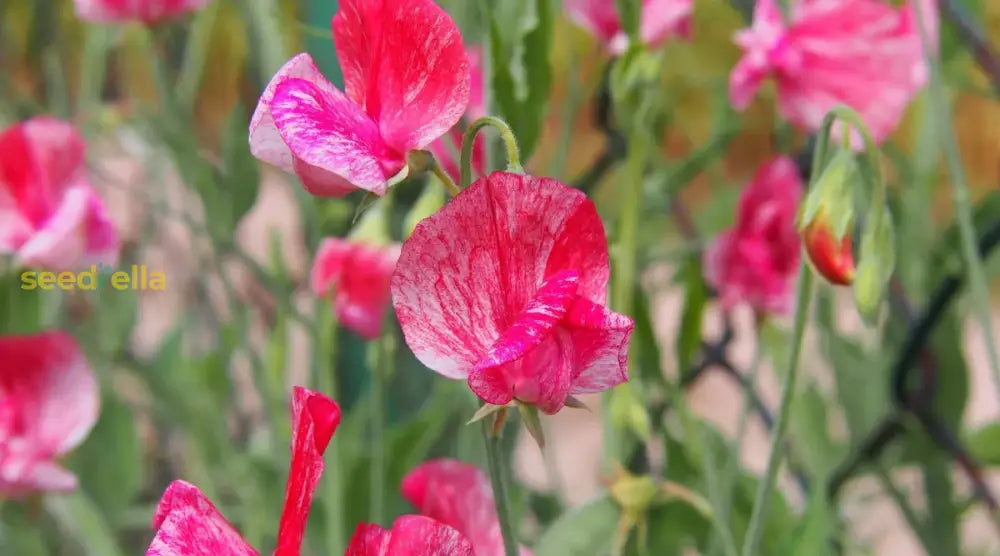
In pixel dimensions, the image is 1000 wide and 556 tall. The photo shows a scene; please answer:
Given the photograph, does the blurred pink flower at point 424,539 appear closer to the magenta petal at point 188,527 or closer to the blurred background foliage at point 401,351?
the magenta petal at point 188,527

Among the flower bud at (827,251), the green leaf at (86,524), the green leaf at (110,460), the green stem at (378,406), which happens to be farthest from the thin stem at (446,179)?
the green leaf at (110,460)

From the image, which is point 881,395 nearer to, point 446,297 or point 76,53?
point 446,297

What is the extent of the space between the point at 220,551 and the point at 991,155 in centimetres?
194

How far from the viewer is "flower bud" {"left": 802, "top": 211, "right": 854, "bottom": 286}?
233 mm

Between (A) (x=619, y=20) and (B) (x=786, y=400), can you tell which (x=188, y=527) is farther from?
(A) (x=619, y=20)

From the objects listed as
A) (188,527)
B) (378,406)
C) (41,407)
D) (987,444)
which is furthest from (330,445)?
(987,444)

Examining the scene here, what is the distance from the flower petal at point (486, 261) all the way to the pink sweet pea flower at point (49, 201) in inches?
11.7

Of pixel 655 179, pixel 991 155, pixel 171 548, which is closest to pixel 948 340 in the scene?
pixel 655 179

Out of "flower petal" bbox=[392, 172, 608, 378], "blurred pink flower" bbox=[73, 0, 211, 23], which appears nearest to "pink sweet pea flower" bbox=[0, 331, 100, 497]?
"blurred pink flower" bbox=[73, 0, 211, 23]

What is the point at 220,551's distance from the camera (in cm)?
17

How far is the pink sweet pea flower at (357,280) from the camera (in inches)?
15.5

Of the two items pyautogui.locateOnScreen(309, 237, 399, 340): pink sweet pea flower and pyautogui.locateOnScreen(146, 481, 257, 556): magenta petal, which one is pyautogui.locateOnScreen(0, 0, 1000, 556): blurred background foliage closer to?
pyautogui.locateOnScreen(309, 237, 399, 340): pink sweet pea flower

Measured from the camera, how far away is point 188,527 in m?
0.17

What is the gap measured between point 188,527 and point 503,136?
0.09 meters
